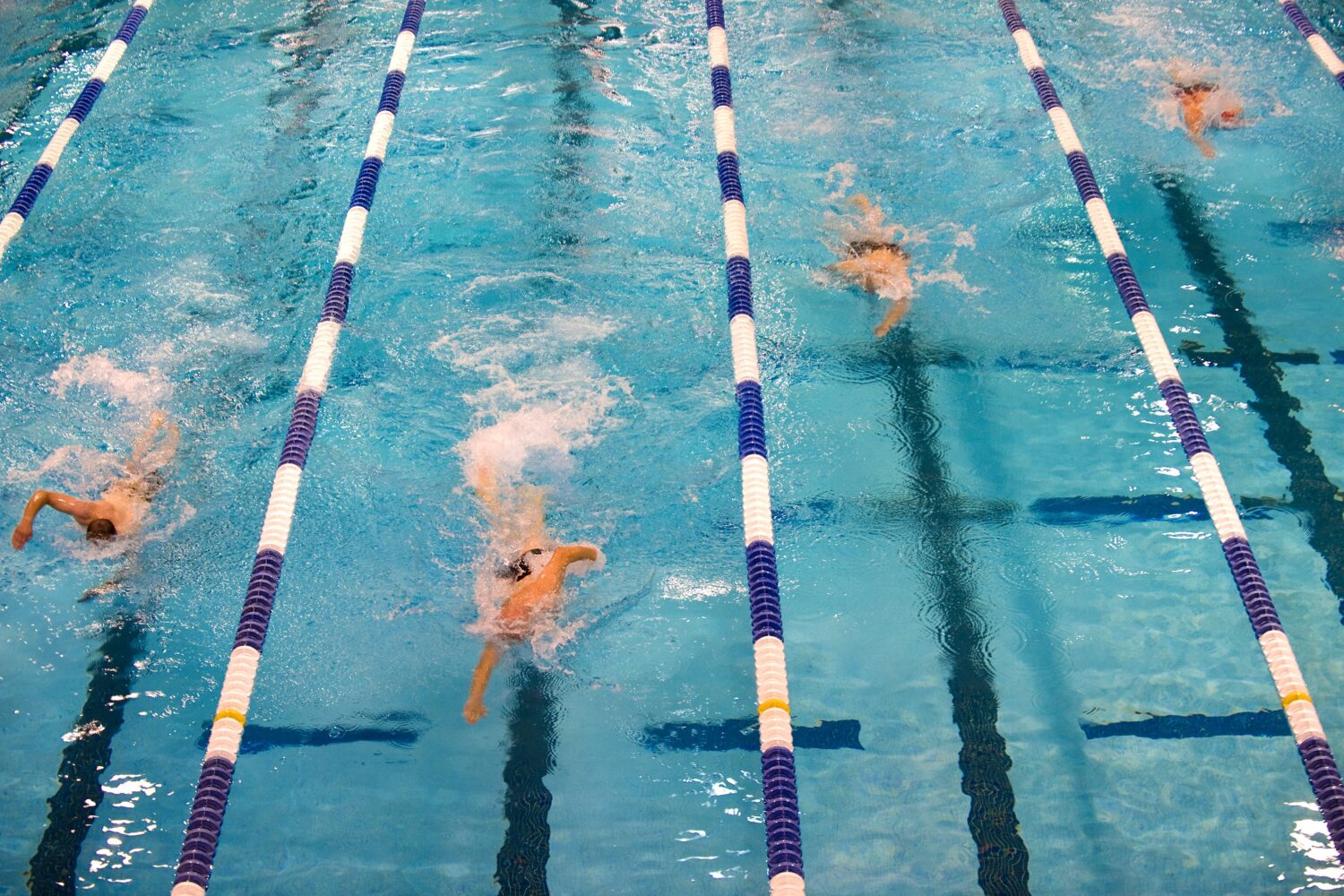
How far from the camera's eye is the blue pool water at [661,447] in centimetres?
357

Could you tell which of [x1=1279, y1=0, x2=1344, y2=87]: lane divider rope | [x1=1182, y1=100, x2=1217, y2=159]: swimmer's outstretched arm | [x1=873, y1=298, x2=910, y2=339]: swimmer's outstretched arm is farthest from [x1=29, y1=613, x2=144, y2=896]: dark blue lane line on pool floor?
[x1=1279, y1=0, x2=1344, y2=87]: lane divider rope

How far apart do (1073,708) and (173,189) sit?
5235mm

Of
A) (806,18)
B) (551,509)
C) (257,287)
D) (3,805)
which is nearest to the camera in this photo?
(3,805)

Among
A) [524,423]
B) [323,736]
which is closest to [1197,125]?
[524,423]

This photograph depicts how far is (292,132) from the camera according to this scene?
20.8 ft

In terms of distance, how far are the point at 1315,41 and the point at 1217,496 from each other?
410 centimetres

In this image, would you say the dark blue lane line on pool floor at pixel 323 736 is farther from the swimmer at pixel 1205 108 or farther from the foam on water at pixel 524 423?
the swimmer at pixel 1205 108

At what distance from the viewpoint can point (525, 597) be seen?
4035mm

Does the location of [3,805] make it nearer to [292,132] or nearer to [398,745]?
[398,745]

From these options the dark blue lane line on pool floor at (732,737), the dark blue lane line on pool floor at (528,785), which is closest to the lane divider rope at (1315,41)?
the dark blue lane line on pool floor at (732,737)

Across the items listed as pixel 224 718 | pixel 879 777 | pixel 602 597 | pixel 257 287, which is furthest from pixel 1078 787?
pixel 257 287

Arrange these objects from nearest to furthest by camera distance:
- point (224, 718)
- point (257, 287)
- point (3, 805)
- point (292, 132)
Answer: point (224, 718) < point (3, 805) < point (257, 287) < point (292, 132)

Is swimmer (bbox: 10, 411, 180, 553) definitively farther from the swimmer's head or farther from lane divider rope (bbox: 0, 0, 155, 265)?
lane divider rope (bbox: 0, 0, 155, 265)

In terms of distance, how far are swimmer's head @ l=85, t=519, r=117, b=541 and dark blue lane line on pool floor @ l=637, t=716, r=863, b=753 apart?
7.52 feet
